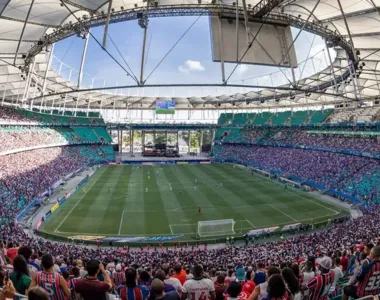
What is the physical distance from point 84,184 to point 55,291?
43.0 metres

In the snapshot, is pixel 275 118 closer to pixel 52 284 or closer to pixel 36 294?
pixel 52 284

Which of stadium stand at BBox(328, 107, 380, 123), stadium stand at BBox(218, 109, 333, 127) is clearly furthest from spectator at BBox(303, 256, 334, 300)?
stadium stand at BBox(218, 109, 333, 127)

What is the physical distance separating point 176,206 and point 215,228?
337 inches

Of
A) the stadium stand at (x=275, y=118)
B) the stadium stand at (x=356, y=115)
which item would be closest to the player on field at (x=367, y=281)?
the stadium stand at (x=356, y=115)

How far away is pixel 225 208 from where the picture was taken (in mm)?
33562

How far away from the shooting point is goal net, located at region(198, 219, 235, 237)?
2641cm

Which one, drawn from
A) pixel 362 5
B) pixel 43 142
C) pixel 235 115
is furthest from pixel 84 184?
pixel 235 115

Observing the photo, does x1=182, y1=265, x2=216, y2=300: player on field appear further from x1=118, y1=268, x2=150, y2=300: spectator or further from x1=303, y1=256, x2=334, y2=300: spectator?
x1=303, y1=256, x2=334, y2=300: spectator

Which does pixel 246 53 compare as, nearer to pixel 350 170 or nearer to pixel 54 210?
pixel 54 210

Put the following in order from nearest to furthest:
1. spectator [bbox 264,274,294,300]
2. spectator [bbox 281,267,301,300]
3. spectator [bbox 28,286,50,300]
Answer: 1. spectator [bbox 28,286,50,300]
2. spectator [bbox 264,274,294,300]
3. spectator [bbox 281,267,301,300]

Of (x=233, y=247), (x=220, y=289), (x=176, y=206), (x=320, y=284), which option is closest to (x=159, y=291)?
(x=220, y=289)

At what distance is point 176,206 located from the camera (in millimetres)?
34500

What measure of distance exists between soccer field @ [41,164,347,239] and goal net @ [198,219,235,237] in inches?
29.3

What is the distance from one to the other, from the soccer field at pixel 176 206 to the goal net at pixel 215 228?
0.74 m
